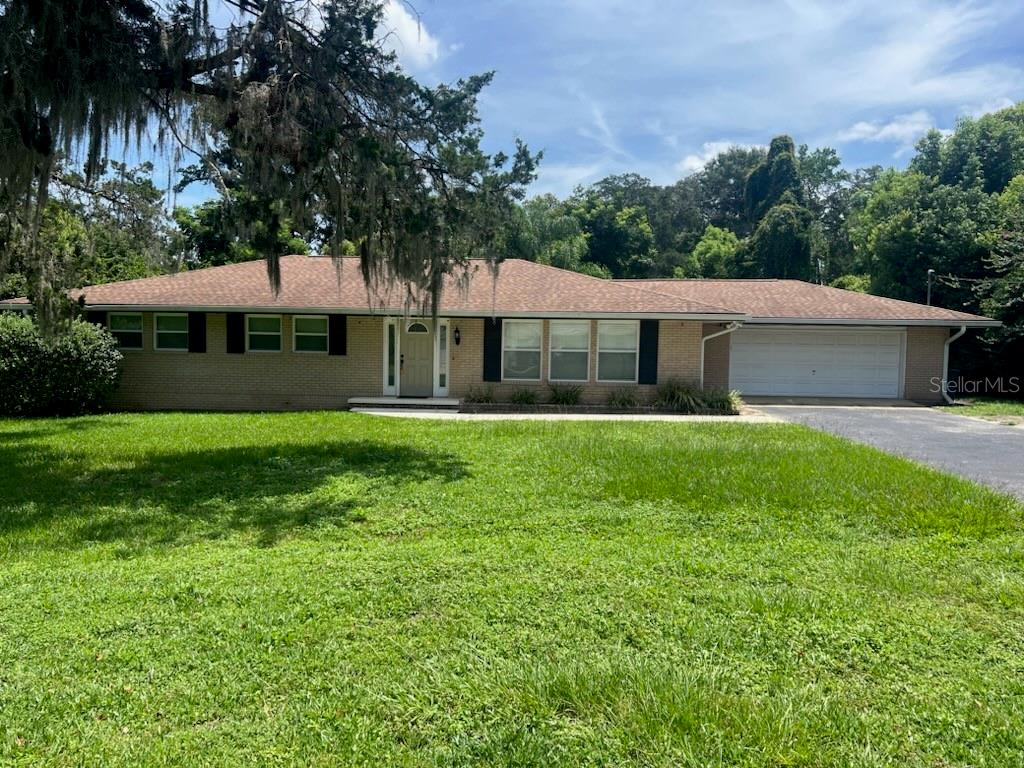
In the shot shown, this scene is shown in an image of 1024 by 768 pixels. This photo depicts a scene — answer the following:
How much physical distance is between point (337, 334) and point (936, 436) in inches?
492

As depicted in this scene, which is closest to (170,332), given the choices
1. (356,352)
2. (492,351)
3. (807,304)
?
(356,352)

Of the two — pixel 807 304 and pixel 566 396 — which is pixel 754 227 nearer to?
pixel 807 304

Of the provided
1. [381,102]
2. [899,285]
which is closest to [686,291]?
[899,285]

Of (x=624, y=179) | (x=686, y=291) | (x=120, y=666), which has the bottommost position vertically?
(x=120, y=666)

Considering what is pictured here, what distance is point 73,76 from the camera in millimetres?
7023

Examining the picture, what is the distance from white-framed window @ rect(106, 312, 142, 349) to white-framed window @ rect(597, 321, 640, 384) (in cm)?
1099

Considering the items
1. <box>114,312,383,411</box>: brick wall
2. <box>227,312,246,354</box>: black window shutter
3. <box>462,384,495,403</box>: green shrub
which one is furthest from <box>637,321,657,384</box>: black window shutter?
<box>227,312,246,354</box>: black window shutter

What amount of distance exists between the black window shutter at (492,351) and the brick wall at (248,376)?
101 inches

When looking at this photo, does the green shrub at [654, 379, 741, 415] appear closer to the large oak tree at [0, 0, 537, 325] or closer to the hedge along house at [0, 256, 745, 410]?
the hedge along house at [0, 256, 745, 410]

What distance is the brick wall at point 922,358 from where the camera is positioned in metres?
18.2

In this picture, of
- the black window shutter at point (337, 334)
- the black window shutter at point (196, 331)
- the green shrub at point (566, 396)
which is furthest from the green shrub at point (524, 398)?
the black window shutter at point (196, 331)

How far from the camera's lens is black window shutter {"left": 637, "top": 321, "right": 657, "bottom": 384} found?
15383 mm

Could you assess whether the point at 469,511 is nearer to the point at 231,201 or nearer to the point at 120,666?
the point at 120,666

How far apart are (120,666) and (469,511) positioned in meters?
3.38
